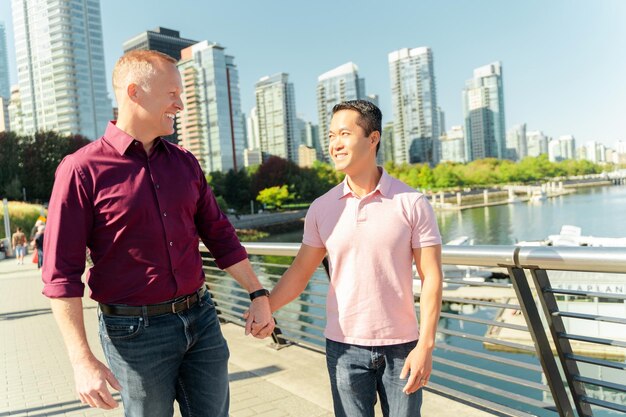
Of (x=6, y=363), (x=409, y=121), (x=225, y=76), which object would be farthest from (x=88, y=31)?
(x=6, y=363)

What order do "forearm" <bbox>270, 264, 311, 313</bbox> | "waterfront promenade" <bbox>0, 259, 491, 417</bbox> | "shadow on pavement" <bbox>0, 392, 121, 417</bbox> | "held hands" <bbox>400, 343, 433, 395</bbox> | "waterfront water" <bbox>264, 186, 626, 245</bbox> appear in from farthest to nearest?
"waterfront water" <bbox>264, 186, 626, 245</bbox>, "shadow on pavement" <bbox>0, 392, 121, 417</bbox>, "waterfront promenade" <bbox>0, 259, 491, 417</bbox>, "forearm" <bbox>270, 264, 311, 313</bbox>, "held hands" <bbox>400, 343, 433, 395</bbox>

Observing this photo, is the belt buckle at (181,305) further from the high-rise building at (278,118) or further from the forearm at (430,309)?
the high-rise building at (278,118)

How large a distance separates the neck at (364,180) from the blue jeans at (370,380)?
54 cm

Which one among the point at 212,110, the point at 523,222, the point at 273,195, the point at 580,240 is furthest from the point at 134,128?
the point at 212,110

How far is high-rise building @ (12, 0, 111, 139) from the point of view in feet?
307

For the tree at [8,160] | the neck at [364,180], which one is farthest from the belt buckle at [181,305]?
the tree at [8,160]

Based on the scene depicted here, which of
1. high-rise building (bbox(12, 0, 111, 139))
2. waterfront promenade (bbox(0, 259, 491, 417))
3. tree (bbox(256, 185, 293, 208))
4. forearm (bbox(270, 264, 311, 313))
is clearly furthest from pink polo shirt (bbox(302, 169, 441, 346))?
high-rise building (bbox(12, 0, 111, 139))

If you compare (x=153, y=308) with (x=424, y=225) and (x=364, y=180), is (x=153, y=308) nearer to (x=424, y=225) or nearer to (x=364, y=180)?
(x=364, y=180)

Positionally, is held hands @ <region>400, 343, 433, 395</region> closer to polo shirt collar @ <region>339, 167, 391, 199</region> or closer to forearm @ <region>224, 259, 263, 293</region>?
polo shirt collar @ <region>339, 167, 391, 199</region>

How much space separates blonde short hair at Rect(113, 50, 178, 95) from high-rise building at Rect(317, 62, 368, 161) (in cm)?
14376

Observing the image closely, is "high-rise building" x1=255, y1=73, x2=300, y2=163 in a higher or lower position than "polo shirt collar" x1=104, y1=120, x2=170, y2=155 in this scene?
higher

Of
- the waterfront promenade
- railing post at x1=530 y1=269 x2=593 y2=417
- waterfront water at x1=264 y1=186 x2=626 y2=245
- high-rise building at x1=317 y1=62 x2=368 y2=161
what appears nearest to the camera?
railing post at x1=530 y1=269 x2=593 y2=417

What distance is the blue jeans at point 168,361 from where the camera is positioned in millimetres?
1780

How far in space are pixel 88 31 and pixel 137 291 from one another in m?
109
